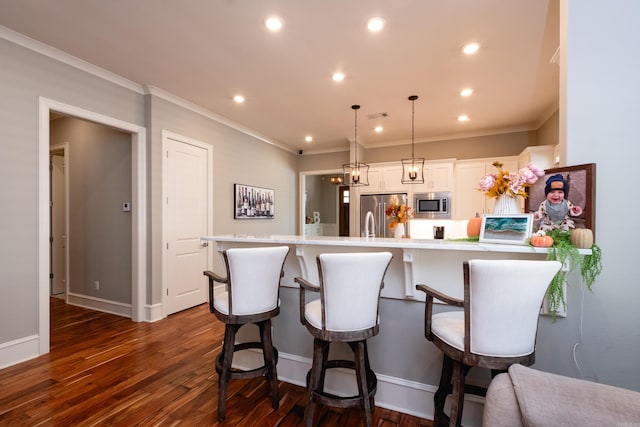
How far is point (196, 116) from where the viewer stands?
424cm

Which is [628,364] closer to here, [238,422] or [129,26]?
[238,422]

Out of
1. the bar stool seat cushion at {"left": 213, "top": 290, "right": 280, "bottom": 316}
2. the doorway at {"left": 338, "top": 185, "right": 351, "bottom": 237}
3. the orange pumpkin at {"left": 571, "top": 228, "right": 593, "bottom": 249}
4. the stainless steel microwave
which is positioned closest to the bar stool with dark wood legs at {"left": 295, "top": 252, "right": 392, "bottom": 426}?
the bar stool seat cushion at {"left": 213, "top": 290, "right": 280, "bottom": 316}

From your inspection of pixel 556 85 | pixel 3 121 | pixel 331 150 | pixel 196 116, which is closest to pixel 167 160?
pixel 196 116

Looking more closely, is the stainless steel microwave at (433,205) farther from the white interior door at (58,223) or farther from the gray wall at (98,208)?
the white interior door at (58,223)

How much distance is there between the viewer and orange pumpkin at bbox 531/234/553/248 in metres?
1.46

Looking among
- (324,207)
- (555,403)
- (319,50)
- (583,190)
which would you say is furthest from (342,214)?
(555,403)

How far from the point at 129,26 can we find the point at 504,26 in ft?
10.2

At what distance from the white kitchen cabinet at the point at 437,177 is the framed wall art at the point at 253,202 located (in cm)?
279

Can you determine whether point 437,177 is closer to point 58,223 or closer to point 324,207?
point 324,207

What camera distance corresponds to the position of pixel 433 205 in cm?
529

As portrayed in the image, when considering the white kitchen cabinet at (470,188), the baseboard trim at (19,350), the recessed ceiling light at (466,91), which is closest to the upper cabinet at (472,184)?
the white kitchen cabinet at (470,188)

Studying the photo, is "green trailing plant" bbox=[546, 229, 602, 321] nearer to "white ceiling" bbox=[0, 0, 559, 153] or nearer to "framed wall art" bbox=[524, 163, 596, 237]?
"framed wall art" bbox=[524, 163, 596, 237]

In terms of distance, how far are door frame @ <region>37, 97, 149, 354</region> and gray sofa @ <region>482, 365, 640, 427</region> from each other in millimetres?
3630

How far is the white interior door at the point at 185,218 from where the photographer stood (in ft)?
12.5
